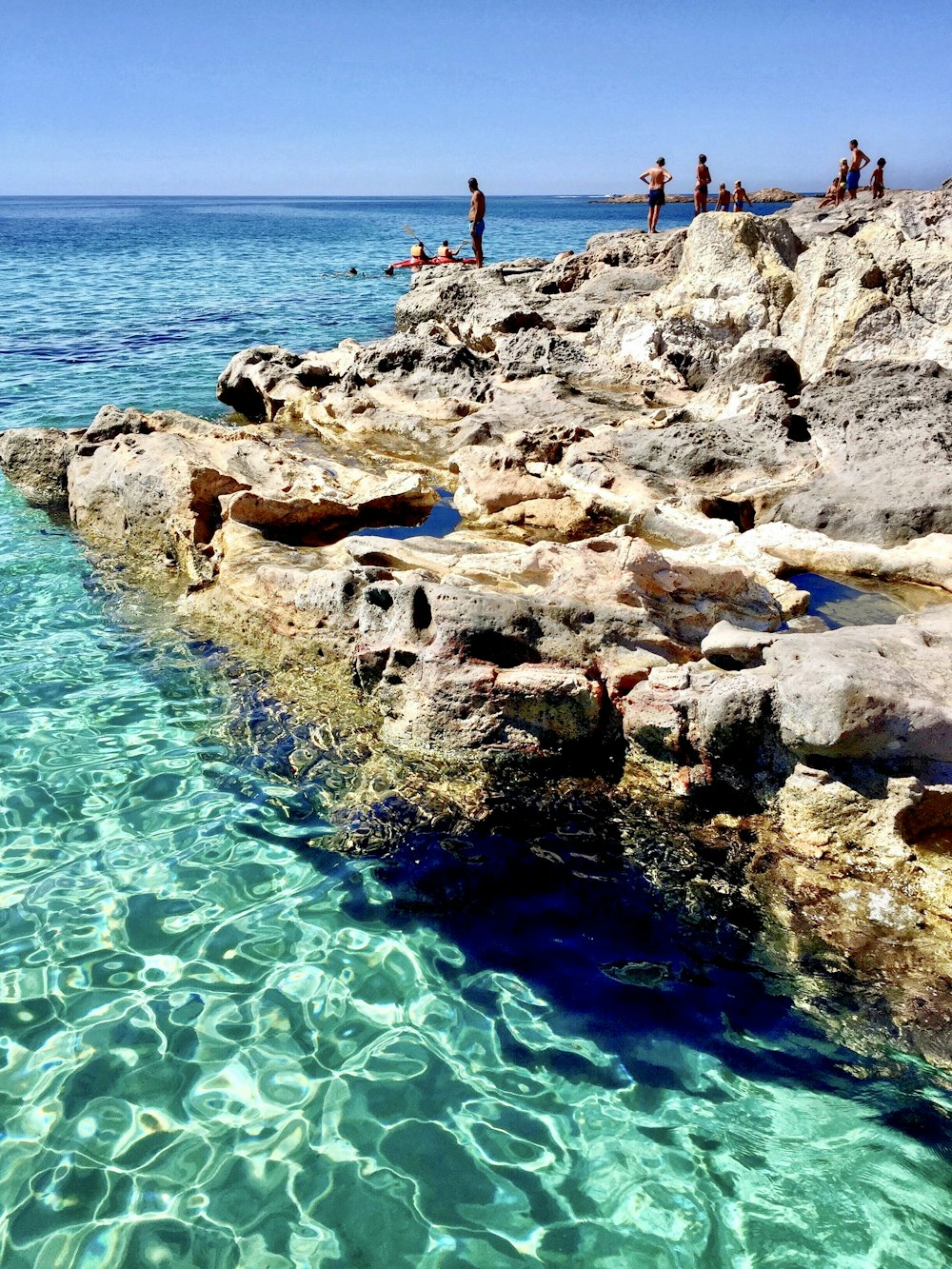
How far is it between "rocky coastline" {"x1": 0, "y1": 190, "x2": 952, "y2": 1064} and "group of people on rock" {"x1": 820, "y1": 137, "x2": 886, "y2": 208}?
15755mm

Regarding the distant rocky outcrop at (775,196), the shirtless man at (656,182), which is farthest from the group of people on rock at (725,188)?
the distant rocky outcrop at (775,196)

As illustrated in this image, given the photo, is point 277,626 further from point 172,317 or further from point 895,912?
point 172,317

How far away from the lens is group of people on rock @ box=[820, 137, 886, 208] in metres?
26.9

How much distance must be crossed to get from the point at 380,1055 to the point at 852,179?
103 ft

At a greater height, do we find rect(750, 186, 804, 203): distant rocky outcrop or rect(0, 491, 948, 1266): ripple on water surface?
rect(750, 186, 804, 203): distant rocky outcrop

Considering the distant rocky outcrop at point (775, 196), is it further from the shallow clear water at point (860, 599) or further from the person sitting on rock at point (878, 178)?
the shallow clear water at point (860, 599)

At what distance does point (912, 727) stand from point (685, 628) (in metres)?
1.61

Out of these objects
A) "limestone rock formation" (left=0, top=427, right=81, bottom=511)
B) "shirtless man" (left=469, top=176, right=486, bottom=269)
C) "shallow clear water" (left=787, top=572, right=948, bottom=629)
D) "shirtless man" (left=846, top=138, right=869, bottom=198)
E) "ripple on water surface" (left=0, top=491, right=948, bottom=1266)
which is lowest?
"ripple on water surface" (left=0, top=491, right=948, bottom=1266)

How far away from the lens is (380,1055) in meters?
3.22

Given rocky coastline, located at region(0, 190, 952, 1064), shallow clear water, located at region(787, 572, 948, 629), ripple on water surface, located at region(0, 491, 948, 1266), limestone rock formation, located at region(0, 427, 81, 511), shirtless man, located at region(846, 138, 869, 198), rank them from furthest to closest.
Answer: shirtless man, located at region(846, 138, 869, 198) < limestone rock formation, located at region(0, 427, 81, 511) < shallow clear water, located at region(787, 572, 948, 629) < rocky coastline, located at region(0, 190, 952, 1064) < ripple on water surface, located at region(0, 491, 948, 1266)

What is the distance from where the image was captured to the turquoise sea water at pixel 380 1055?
2.67 meters

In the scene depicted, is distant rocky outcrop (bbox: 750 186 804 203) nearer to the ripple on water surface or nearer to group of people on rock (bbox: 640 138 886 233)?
group of people on rock (bbox: 640 138 886 233)

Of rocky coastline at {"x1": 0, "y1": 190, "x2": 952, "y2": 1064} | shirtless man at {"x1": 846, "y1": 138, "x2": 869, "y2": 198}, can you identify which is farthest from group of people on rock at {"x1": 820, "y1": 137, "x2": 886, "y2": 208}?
rocky coastline at {"x1": 0, "y1": 190, "x2": 952, "y2": 1064}

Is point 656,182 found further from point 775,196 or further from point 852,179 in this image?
point 775,196
